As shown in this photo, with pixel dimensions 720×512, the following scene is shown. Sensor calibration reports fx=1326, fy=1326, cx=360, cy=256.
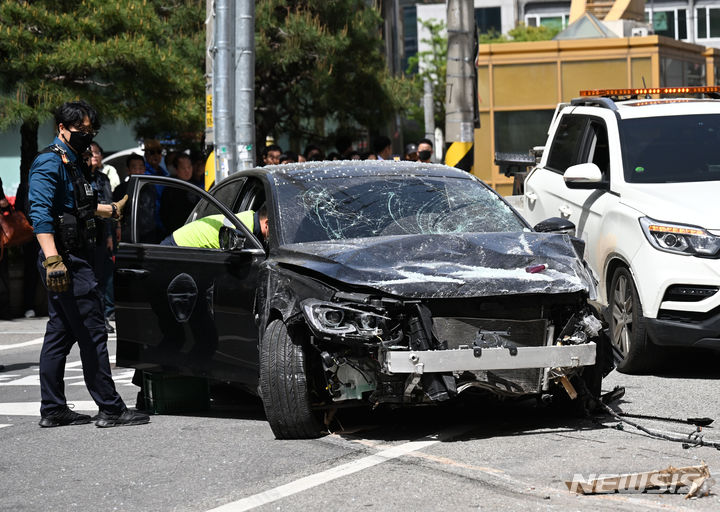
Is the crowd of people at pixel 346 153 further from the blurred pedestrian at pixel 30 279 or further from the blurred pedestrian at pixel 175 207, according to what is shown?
the blurred pedestrian at pixel 30 279

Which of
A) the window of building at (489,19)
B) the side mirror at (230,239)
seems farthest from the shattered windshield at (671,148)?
the window of building at (489,19)

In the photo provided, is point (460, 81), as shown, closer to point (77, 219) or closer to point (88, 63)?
point (88, 63)

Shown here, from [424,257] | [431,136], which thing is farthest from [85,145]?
[431,136]

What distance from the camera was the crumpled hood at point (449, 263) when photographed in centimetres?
653

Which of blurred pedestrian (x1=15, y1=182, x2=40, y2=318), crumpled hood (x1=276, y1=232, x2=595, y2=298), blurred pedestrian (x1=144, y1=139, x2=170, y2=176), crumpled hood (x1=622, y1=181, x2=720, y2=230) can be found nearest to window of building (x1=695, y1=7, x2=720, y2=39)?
blurred pedestrian (x1=15, y1=182, x2=40, y2=318)

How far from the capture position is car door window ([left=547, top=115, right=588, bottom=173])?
415 inches

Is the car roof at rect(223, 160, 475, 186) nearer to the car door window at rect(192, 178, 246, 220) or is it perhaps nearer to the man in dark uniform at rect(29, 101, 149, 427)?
the car door window at rect(192, 178, 246, 220)

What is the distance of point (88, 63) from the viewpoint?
1666cm

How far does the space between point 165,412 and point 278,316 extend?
168 centimetres

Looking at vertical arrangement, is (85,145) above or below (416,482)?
above

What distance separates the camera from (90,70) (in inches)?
672

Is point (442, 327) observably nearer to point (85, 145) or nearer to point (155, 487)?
point (155, 487)

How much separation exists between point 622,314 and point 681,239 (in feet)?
2.71

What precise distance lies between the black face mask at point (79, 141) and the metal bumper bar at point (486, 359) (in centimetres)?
251
